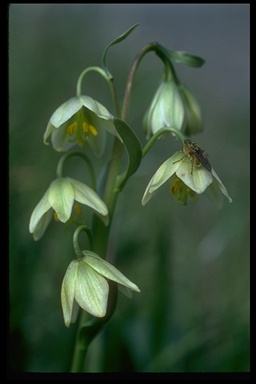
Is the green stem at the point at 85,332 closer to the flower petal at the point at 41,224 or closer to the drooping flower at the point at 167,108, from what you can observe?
the flower petal at the point at 41,224

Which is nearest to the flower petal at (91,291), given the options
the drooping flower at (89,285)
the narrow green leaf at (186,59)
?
the drooping flower at (89,285)

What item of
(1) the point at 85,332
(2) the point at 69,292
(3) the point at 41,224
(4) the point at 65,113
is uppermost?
(4) the point at 65,113

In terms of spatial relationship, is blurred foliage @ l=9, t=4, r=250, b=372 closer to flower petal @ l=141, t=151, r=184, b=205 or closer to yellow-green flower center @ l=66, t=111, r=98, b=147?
yellow-green flower center @ l=66, t=111, r=98, b=147

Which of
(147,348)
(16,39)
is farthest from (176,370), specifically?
(16,39)

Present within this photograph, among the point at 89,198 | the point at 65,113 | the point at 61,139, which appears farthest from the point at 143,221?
the point at 65,113

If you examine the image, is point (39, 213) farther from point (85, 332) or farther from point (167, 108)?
point (167, 108)

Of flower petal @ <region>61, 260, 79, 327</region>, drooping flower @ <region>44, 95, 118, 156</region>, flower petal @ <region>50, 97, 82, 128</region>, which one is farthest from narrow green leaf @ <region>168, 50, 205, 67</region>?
flower petal @ <region>61, 260, 79, 327</region>

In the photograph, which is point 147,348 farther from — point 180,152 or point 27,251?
point 180,152
